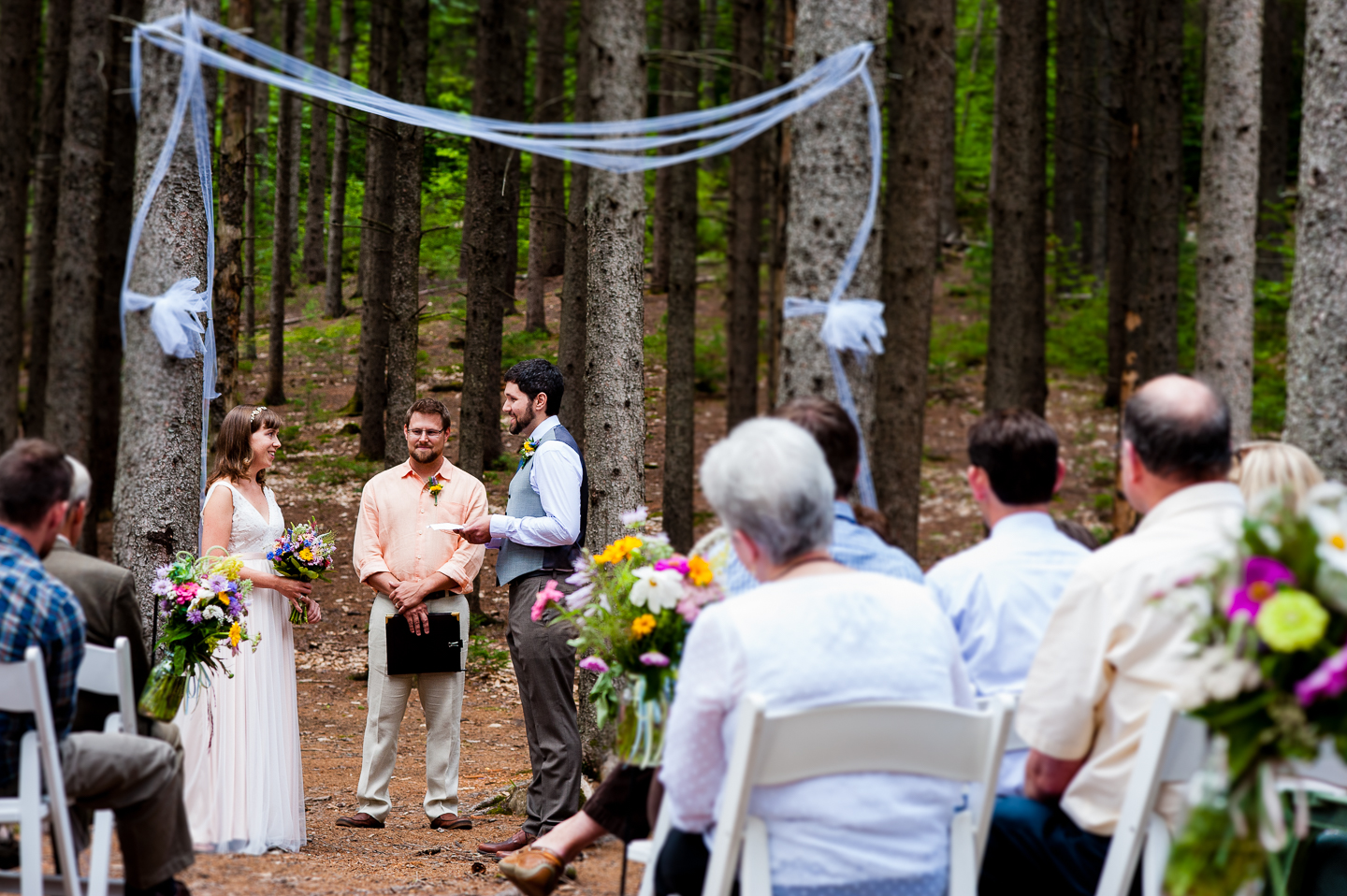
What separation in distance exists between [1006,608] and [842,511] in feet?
1.80

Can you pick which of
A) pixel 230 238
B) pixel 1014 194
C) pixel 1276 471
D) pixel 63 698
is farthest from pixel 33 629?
pixel 1014 194

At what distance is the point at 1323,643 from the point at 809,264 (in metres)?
3.28

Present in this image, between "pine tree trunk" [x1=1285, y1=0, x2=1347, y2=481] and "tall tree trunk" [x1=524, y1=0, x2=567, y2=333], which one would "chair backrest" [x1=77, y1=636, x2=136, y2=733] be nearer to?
"pine tree trunk" [x1=1285, y1=0, x2=1347, y2=481]

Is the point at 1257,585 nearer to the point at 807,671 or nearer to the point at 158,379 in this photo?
the point at 807,671

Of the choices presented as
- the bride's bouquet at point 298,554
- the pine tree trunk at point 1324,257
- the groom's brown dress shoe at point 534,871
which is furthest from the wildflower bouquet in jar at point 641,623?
the pine tree trunk at point 1324,257

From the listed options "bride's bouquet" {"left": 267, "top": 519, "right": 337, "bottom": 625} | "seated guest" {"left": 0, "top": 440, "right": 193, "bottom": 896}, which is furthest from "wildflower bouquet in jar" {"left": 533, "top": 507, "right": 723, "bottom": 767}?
"bride's bouquet" {"left": 267, "top": 519, "right": 337, "bottom": 625}

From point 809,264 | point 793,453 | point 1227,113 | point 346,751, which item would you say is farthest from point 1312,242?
point 346,751

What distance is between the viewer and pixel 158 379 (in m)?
5.78

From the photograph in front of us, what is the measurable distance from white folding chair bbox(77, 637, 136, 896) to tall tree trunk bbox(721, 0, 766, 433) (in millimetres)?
10753

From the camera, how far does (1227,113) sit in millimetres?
8898

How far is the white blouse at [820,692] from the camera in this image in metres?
2.66

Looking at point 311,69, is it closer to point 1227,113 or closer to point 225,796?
point 225,796

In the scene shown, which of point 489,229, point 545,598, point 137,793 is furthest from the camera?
point 489,229

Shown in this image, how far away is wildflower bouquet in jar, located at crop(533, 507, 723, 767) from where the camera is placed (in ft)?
11.5
